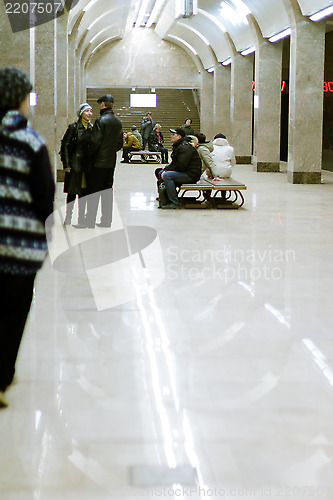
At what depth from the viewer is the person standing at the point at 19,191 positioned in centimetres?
387

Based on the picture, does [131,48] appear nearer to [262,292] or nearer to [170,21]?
[170,21]

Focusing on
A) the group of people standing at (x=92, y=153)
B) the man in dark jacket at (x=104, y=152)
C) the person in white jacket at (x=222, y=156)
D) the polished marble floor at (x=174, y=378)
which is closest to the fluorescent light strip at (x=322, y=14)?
the person in white jacket at (x=222, y=156)

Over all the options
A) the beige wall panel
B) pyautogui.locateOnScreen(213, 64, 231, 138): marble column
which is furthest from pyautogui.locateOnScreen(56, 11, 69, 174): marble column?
the beige wall panel

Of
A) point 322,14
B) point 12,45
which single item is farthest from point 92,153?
point 322,14

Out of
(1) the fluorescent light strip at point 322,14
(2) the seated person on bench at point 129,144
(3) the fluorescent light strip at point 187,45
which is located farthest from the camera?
(3) the fluorescent light strip at point 187,45

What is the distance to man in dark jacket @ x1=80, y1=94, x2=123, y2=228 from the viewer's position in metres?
10.3

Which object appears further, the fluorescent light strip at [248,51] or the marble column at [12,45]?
the fluorescent light strip at [248,51]

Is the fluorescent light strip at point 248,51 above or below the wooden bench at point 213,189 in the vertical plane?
above

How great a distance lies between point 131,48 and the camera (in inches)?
1564

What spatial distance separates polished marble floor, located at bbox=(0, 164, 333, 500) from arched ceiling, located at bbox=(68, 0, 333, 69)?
10.8m

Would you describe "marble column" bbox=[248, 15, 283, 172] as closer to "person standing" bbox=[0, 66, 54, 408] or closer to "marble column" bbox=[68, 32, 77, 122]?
"marble column" bbox=[68, 32, 77, 122]

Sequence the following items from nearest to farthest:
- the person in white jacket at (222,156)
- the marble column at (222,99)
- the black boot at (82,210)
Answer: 1. the black boot at (82,210)
2. the person in white jacket at (222,156)
3. the marble column at (222,99)

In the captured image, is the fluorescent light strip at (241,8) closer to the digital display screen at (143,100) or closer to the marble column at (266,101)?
the marble column at (266,101)

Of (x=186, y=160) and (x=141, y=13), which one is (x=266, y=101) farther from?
(x=141, y=13)
